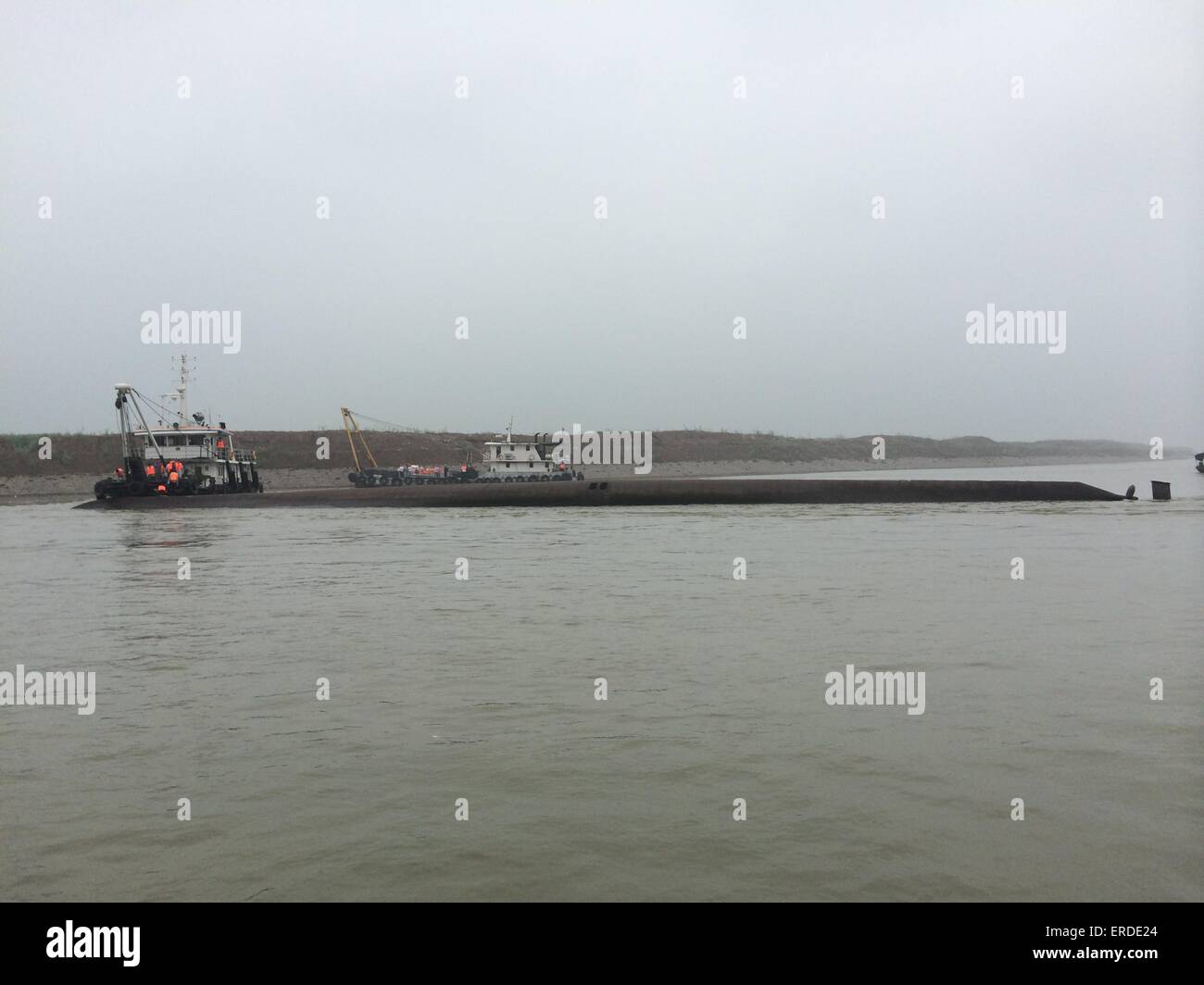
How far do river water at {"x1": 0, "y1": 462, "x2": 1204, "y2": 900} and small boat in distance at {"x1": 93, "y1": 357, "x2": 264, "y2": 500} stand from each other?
33160mm

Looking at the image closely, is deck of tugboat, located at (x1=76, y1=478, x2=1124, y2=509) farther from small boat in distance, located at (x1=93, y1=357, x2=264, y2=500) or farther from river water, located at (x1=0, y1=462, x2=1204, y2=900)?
river water, located at (x1=0, y1=462, x2=1204, y2=900)

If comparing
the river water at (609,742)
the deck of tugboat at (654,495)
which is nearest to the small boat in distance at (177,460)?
the deck of tugboat at (654,495)

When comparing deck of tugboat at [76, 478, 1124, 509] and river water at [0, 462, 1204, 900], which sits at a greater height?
deck of tugboat at [76, 478, 1124, 509]

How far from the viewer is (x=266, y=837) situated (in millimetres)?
6066

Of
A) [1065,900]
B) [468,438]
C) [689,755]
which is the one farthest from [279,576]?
[468,438]

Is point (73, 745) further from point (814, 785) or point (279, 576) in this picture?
point (279, 576)

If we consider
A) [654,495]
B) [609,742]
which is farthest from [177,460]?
[609,742]

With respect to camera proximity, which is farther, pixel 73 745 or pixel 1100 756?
pixel 73 745

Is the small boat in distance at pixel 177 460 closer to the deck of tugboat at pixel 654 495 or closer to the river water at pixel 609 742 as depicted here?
the deck of tugboat at pixel 654 495

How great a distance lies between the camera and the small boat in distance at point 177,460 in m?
49.9

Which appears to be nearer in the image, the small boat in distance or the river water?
the river water

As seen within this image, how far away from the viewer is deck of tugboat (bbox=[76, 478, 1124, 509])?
4822 cm

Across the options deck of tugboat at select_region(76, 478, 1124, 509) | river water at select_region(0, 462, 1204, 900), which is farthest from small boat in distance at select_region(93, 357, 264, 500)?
river water at select_region(0, 462, 1204, 900)
